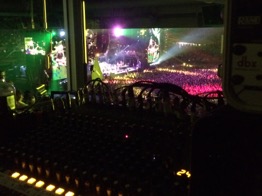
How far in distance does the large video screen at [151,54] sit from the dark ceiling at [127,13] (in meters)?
0.10

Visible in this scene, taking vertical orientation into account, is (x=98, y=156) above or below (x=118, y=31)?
below

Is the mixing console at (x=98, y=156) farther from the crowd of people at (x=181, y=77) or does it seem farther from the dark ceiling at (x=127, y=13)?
the crowd of people at (x=181, y=77)

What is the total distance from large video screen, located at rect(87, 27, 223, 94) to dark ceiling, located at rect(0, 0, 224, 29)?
0.10m

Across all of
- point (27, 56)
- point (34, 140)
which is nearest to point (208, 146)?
point (34, 140)

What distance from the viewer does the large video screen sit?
2.42m

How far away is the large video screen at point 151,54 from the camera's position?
7.93 ft

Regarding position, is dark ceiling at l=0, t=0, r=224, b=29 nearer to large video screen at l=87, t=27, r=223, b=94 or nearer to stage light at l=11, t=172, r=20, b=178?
large video screen at l=87, t=27, r=223, b=94

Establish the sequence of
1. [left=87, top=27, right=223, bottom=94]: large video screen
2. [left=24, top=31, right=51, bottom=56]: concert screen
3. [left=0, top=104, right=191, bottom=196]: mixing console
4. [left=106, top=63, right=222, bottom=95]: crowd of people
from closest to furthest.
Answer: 1. [left=0, top=104, right=191, bottom=196]: mixing console
2. [left=106, top=63, right=222, bottom=95]: crowd of people
3. [left=87, top=27, right=223, bottom=94]: large video screen
4. [left=24, top=31, right=51, bottom=56]: concert screen

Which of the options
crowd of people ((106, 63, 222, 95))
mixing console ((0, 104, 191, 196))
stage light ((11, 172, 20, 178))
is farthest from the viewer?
crowd of people ((106, 63, 222, 95))

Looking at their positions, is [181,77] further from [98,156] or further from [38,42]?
[98,156]

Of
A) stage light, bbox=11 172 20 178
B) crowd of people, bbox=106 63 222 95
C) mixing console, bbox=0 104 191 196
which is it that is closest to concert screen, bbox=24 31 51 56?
crowd of people, bbox=106 63 222 95

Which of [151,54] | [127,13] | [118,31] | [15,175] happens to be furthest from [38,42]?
[15,175]

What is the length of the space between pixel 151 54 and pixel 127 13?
1.33 feet

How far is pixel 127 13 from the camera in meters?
2.61
